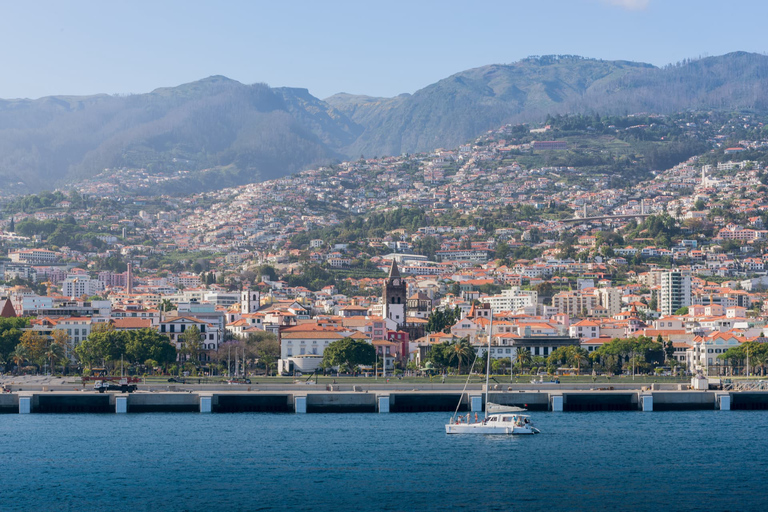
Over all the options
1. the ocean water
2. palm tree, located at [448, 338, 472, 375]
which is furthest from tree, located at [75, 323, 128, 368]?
the ocean water

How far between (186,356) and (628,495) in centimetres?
8099

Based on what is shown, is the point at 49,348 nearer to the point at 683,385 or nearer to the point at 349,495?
the point at 683,385

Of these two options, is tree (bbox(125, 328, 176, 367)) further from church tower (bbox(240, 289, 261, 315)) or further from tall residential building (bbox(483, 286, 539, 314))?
tall residential building (bbox(483, 286, 539, 314))

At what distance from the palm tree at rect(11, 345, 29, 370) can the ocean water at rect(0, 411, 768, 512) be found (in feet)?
122

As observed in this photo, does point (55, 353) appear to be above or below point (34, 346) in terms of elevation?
below

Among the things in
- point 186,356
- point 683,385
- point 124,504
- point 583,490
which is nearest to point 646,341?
point 683,385

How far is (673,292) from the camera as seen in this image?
182875 millimetres

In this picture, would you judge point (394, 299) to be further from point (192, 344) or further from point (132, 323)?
point (192, 344)

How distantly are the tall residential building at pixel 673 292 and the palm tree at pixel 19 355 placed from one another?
3878 inches

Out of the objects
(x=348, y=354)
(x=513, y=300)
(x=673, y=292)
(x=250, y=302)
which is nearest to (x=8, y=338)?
(x=348, y=354)

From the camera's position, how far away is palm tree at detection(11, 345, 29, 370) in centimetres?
11062

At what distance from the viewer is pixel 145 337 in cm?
10981

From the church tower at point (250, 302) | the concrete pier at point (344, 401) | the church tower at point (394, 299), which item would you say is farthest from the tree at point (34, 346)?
the church tower at point (250, 302)

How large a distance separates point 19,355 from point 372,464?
2462 inches
